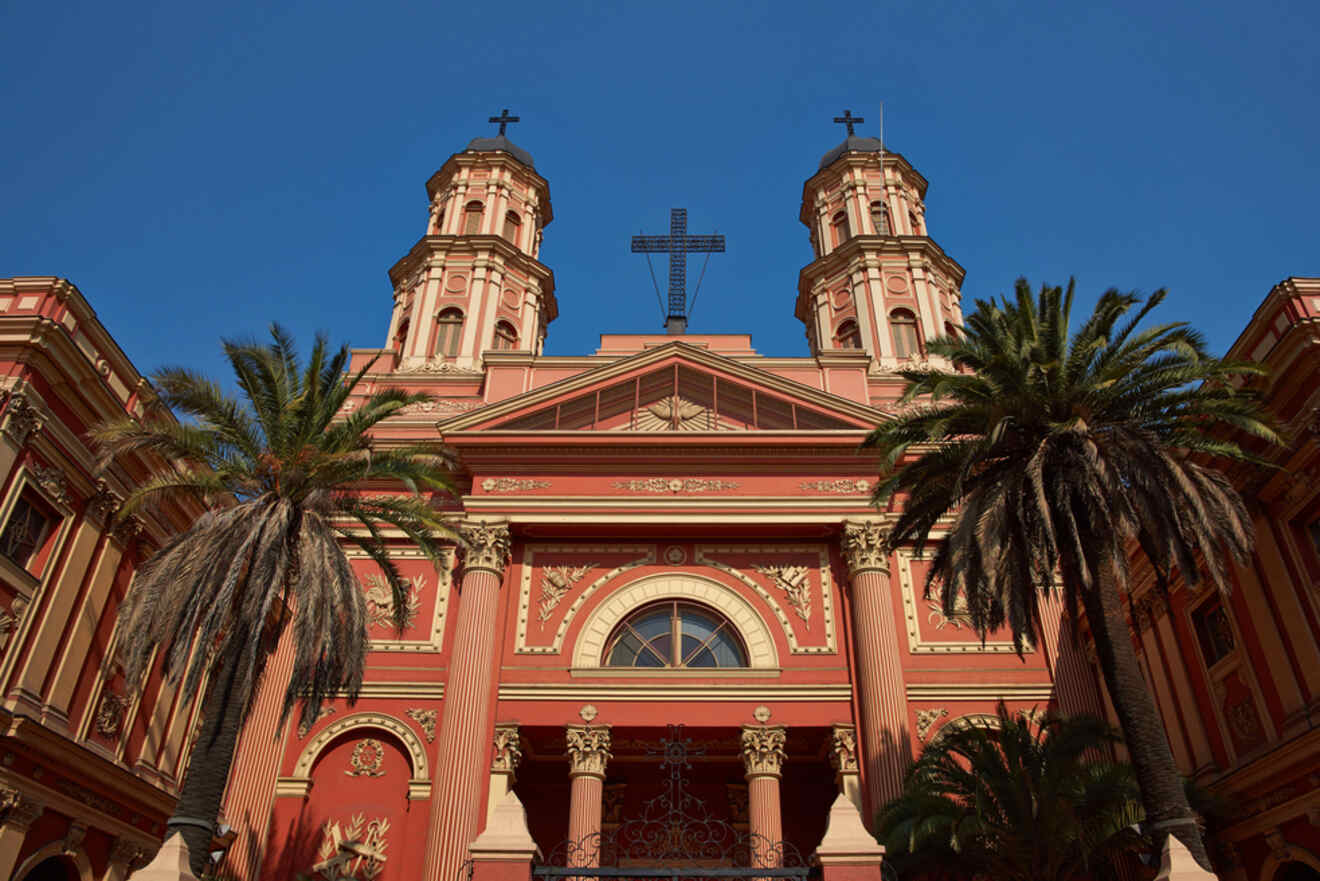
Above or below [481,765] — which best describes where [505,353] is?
above

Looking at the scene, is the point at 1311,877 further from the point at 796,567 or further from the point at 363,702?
the point at 363,702

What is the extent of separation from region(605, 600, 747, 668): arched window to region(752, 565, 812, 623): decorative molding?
1540 mm

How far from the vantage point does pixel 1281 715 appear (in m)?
18.2

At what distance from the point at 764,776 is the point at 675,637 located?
12.3 feet

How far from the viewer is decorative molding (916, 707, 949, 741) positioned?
2156 centimetres

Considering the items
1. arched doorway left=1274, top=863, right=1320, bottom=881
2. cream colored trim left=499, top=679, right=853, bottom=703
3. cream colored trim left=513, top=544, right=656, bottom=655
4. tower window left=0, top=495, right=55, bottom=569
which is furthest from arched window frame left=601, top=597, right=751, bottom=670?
tower window left=0, top=495, right=55, bottom=569

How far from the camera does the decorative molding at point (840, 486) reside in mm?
23625

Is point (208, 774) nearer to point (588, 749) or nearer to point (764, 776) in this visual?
point (588, 749)

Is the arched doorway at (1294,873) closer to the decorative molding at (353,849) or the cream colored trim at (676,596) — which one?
the cream colored trim at (676,596)

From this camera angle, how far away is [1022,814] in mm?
15883

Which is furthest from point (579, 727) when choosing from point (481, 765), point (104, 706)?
point (104, 706)

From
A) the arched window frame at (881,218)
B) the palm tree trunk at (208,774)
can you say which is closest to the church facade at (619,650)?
the palm tree trunk at (208,774)

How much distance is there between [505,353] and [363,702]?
32.0 feet

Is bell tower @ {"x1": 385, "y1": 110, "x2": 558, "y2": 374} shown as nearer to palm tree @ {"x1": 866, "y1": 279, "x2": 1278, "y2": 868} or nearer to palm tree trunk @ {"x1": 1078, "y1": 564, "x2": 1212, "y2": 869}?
palm tree @ {"x1": 866, "y1": 279, "x2": 1278, "y2": 868}
